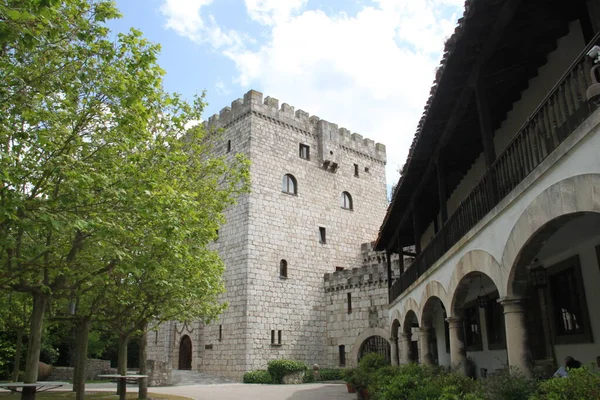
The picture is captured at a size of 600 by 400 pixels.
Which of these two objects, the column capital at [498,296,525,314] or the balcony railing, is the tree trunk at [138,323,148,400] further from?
the column capital at [498,296,525,314]

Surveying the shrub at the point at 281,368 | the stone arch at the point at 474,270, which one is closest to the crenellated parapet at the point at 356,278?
the shrub at the point at 281,368

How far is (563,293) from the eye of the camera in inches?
355

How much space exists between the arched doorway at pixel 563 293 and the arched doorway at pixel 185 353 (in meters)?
23.8

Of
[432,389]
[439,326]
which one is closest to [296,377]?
[439,326]

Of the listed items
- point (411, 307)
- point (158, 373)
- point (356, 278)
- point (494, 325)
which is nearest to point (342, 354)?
point (356, 278)

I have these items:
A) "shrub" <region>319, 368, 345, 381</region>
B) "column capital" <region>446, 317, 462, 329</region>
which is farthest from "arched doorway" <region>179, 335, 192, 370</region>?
"column capital" <region>446, 317, 462, 329</region>

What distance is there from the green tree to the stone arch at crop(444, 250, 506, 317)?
17.7 feet

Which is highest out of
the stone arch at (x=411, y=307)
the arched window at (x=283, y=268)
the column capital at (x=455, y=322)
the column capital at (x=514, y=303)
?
the arched window at (x=283, y=268)

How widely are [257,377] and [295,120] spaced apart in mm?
Result: 15262

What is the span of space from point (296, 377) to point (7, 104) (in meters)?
21.1

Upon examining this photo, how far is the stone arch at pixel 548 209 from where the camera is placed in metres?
4.53

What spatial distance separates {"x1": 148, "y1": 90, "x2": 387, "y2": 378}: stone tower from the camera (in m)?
27.1

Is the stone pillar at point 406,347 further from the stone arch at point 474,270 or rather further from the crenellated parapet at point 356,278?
the crenellated parapet at point 356,278

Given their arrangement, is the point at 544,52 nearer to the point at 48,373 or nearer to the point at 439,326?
the point at 439,326
